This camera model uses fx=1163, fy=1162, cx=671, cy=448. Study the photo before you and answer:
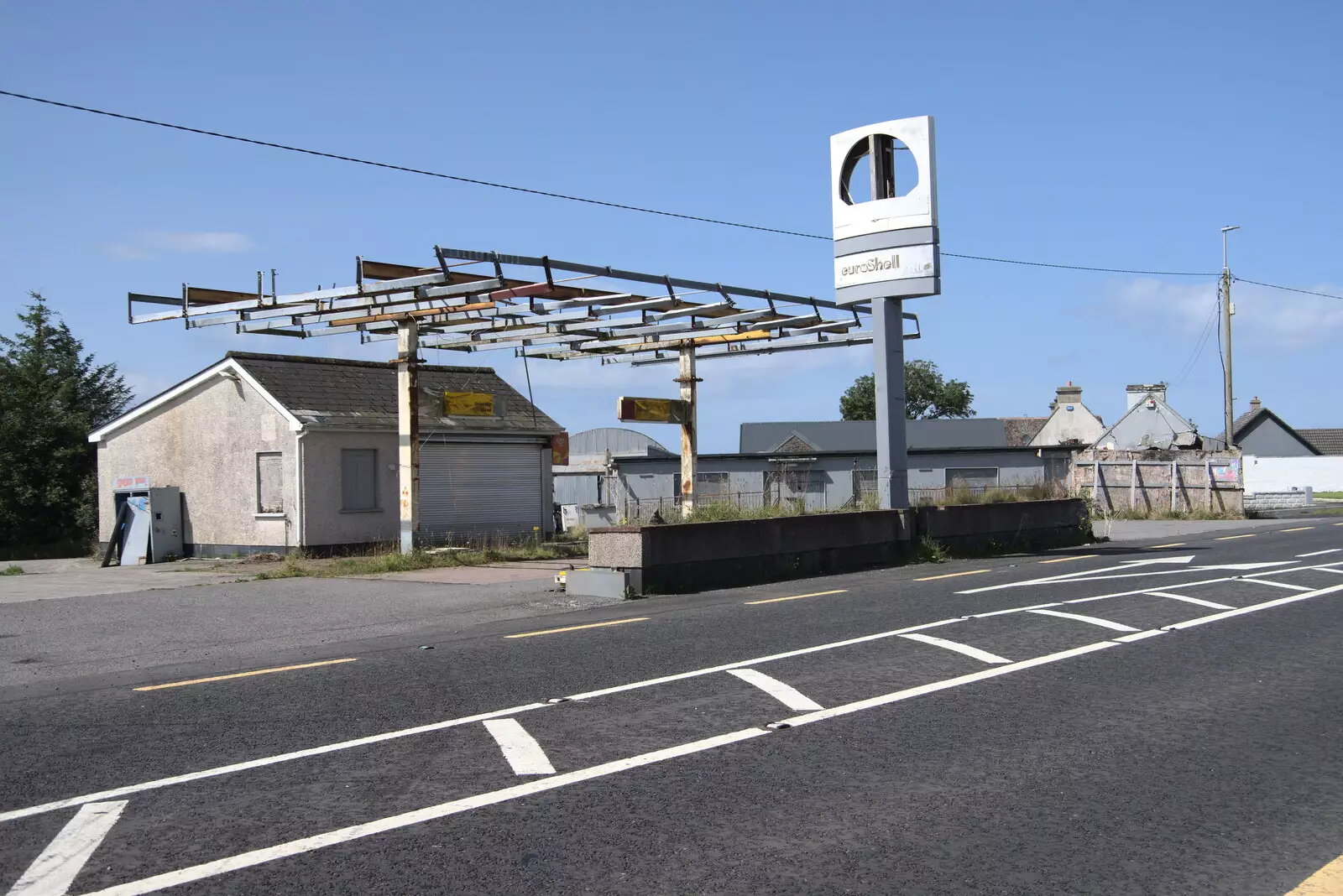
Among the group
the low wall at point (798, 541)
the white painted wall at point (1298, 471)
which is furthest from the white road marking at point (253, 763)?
the white painted wall at point (1298, 471)

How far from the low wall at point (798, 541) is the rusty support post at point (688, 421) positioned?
7194 millimetres

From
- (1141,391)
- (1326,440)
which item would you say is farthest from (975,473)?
(1326,440)

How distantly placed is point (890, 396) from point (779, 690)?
456 inches

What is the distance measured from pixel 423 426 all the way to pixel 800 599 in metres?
13.3

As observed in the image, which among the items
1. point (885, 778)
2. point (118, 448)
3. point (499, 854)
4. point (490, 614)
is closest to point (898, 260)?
point (490, 614)

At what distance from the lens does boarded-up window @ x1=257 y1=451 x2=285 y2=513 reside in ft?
77.5

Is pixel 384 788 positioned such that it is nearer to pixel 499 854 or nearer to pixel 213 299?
pixel 499 854

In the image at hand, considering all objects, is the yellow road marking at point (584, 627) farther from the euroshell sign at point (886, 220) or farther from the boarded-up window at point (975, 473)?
the boarded-up window at point (975, 473)

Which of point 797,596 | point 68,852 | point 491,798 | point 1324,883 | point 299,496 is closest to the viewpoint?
point 1324,883

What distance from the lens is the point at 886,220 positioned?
19.0 m

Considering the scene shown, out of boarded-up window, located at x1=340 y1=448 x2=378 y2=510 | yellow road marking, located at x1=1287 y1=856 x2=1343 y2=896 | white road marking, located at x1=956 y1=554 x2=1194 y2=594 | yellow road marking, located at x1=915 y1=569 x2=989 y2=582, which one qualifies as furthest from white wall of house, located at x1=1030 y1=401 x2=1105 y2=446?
yellow road marking, located at x1=1287 y1=856 x2=1343 y2=896

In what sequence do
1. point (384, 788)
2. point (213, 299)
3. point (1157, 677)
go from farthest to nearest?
point (213, 299) < point (1157, 677) < point (384, 788)

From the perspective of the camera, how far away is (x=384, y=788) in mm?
5816

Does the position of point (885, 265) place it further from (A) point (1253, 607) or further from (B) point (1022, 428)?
(B) point (1022, 428)
